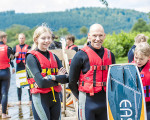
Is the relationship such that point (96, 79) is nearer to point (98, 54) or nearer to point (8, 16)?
point (98, 54)

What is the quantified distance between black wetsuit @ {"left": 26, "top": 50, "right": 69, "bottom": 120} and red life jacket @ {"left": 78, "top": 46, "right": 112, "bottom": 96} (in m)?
0.29

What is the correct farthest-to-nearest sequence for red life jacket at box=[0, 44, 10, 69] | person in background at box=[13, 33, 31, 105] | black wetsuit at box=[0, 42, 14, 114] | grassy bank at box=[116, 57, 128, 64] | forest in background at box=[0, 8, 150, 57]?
1. forest in background at box=[0, 8, 150, 57]
2. grassy bank at box=[116, 57, 128, 64]
3. person in background at box=[13, 33, 31, 105]
4. red life jacket at box=[0, 44, 10, 69]
5. black wetsuit at box=[0, 42, 14, 114]

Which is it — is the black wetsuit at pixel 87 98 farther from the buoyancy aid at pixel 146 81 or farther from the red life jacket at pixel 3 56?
the red life jacket at pixel 3 56

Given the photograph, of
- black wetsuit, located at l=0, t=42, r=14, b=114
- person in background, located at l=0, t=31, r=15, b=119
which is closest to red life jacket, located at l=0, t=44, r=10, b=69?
person in background, located at l=0, t=31, r=15, b=119

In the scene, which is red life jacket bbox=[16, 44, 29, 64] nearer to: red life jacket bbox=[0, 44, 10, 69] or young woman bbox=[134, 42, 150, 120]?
red life jacket bbox=[0, 44, 10, 69]

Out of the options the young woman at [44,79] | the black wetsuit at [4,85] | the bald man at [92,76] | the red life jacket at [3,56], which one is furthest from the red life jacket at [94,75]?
the red life jacket at [3,56]

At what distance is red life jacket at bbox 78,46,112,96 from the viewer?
2.94 meters

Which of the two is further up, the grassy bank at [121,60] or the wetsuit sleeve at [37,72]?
the wetsuit sleeve at [37,72]

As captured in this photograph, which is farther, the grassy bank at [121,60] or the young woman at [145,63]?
the grassy bank at [121,60]

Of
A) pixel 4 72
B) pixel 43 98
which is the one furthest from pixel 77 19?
pixel 43 98

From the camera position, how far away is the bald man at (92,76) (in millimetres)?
2941

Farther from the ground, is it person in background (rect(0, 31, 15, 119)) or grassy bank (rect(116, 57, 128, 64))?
person in background (rect(0, 31, 15, 119))

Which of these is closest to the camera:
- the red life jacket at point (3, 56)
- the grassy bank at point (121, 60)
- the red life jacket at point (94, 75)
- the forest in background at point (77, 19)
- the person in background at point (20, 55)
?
the red life jacket at point (94, 75)

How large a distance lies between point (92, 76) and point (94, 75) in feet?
0.08
